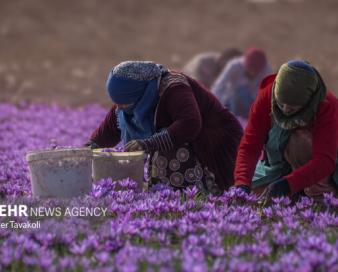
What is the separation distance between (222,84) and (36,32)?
27.3m

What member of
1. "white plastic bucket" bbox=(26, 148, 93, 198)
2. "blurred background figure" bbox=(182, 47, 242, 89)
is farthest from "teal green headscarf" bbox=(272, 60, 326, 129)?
"blurred background figure" bbox=(182, 47, 242, 89)

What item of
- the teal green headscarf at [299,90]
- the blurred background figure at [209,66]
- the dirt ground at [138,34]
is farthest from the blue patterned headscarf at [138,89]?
the dirt ground at [138,34]

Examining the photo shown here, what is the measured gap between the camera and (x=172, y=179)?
22.5 feet

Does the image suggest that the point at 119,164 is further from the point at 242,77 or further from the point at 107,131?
the point at 242,77

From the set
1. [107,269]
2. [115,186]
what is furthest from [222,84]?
[107,269]

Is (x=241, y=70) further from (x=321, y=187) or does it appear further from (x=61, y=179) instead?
(x=61, y=179)

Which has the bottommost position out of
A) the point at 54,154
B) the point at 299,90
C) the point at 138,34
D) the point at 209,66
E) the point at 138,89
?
the point at 138,34

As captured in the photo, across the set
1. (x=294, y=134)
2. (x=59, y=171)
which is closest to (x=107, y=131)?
(x=59, y=171)

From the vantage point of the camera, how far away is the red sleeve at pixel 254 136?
616 centimetres

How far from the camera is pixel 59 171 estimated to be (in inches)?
231

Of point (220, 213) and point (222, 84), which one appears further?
point (222, 84)

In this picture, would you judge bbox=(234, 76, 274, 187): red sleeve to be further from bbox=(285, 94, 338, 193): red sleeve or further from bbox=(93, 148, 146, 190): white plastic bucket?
bbox=(93, 148, 146, 190): white plastic bucket

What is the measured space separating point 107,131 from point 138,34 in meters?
33.8

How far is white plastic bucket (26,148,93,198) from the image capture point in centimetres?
582
